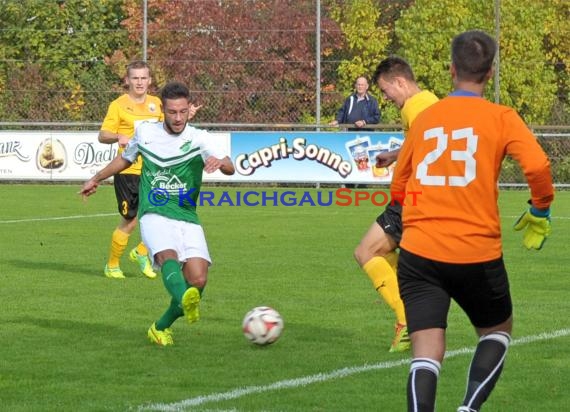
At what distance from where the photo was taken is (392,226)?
8.14 metres

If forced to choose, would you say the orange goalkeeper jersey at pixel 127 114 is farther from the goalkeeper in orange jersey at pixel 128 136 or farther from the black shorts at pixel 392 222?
the black shorts at pixel 392 222

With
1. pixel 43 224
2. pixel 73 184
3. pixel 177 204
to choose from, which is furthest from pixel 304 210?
pixel 177 204

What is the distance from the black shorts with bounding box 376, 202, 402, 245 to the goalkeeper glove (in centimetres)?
249

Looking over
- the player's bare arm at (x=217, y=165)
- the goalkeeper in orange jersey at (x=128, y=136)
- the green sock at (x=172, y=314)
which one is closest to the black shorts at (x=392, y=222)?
the player's bare arm at (x=217, y=165)

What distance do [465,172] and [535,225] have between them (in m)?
0.54

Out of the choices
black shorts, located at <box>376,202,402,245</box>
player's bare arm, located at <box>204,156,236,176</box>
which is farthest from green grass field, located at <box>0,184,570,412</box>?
player's bare arm, located at <box>204,156,236,176</box>

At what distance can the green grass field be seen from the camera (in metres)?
6.73

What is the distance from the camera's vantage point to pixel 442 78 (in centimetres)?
2758

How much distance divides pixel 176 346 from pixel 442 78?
1993cm

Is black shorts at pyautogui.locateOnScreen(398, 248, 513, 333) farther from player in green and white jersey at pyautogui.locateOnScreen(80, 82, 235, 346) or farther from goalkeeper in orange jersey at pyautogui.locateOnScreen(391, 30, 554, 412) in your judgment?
player in green and white jersey at pyautogui.locateOnScreen(80, 82, 235, 346)

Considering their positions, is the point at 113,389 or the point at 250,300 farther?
the point at 250,300

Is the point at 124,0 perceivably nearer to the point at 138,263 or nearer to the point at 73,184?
the point at 73,184

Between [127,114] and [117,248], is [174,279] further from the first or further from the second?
[127,114]

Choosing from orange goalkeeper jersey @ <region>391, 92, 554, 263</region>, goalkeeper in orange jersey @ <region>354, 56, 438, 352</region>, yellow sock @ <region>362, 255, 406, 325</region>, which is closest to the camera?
orange goalkeeper jersey @ <region>391, 92, 554, 263</region>
